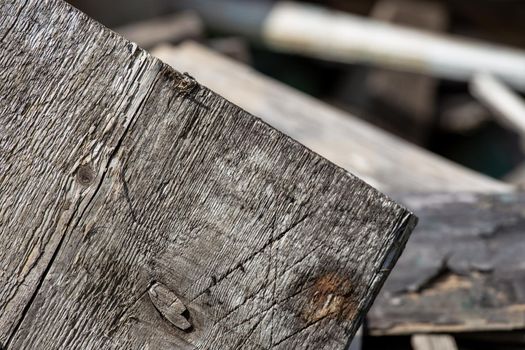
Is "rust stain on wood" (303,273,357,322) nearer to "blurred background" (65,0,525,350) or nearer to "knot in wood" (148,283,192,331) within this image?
"knot in wood" (148,283,192,331)

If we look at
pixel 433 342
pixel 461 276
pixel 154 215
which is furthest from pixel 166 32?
pixel 154 215

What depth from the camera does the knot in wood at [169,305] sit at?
55.4 inches

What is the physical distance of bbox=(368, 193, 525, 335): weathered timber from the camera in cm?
205

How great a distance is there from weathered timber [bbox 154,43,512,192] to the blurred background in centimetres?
53

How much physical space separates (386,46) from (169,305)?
369 centimetres

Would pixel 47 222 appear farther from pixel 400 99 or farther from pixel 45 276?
pixel 400 99

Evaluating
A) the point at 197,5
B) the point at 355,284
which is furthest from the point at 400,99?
the point at 355,284

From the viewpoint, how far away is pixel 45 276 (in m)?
1.41

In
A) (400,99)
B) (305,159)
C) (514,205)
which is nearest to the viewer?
(305,159)

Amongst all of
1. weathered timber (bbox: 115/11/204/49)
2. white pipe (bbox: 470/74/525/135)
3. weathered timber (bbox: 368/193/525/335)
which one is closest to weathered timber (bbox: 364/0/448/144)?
white pipe (bbox: 470/74/525/135)

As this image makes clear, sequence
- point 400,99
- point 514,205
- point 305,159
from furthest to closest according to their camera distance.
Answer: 1. point 400,99
2. point 514,205
3. point 305,159

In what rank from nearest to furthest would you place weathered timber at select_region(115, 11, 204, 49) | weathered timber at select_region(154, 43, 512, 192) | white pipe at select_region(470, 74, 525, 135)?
1. weathered timber at select_region(154, 43, 512, 192)
2. weathered timber at select_region(115, 11, 204, 49)
3. white pipe at select_region(470, 74, 525, 135)

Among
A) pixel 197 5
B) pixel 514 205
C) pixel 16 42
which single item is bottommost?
pixel 197 5

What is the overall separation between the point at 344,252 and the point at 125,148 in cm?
38
